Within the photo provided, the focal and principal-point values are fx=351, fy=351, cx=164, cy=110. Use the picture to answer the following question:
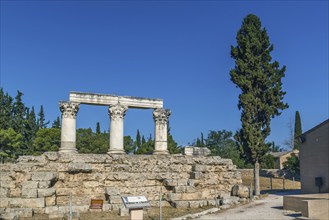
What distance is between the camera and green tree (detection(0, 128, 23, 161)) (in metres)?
46.3

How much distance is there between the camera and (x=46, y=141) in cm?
5125

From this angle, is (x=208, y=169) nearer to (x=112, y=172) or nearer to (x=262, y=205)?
(x=262, y=205)

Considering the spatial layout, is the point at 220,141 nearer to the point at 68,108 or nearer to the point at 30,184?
the point at 68,108

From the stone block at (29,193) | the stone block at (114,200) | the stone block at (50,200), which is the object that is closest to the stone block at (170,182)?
the stone block at (114,200)

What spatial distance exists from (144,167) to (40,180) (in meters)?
7.38

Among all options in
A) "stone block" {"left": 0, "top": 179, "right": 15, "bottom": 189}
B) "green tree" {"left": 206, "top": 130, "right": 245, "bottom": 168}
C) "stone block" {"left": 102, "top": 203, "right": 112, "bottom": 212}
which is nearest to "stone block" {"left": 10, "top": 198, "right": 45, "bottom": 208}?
"stone block" {"left": 0, "top": 179, "right": 15, "bottom": 189}

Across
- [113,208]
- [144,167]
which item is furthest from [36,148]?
[113,208]

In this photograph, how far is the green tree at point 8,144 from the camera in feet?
152

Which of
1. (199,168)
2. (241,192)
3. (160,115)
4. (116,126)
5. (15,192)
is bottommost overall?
(241,192)

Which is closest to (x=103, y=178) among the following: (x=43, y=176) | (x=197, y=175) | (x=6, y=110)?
(x=43, y=176)

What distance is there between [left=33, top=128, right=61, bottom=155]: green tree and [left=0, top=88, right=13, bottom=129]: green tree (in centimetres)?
589

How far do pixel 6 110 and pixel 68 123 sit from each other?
3374 cm

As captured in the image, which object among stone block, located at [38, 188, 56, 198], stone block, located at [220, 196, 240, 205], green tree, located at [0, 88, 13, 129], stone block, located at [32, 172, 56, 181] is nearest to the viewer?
stone block, located at [38, 188, 56, 198]

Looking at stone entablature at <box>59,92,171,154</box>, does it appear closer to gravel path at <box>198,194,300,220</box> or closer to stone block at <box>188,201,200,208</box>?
stone block at <box>188,201,200,208</box>
